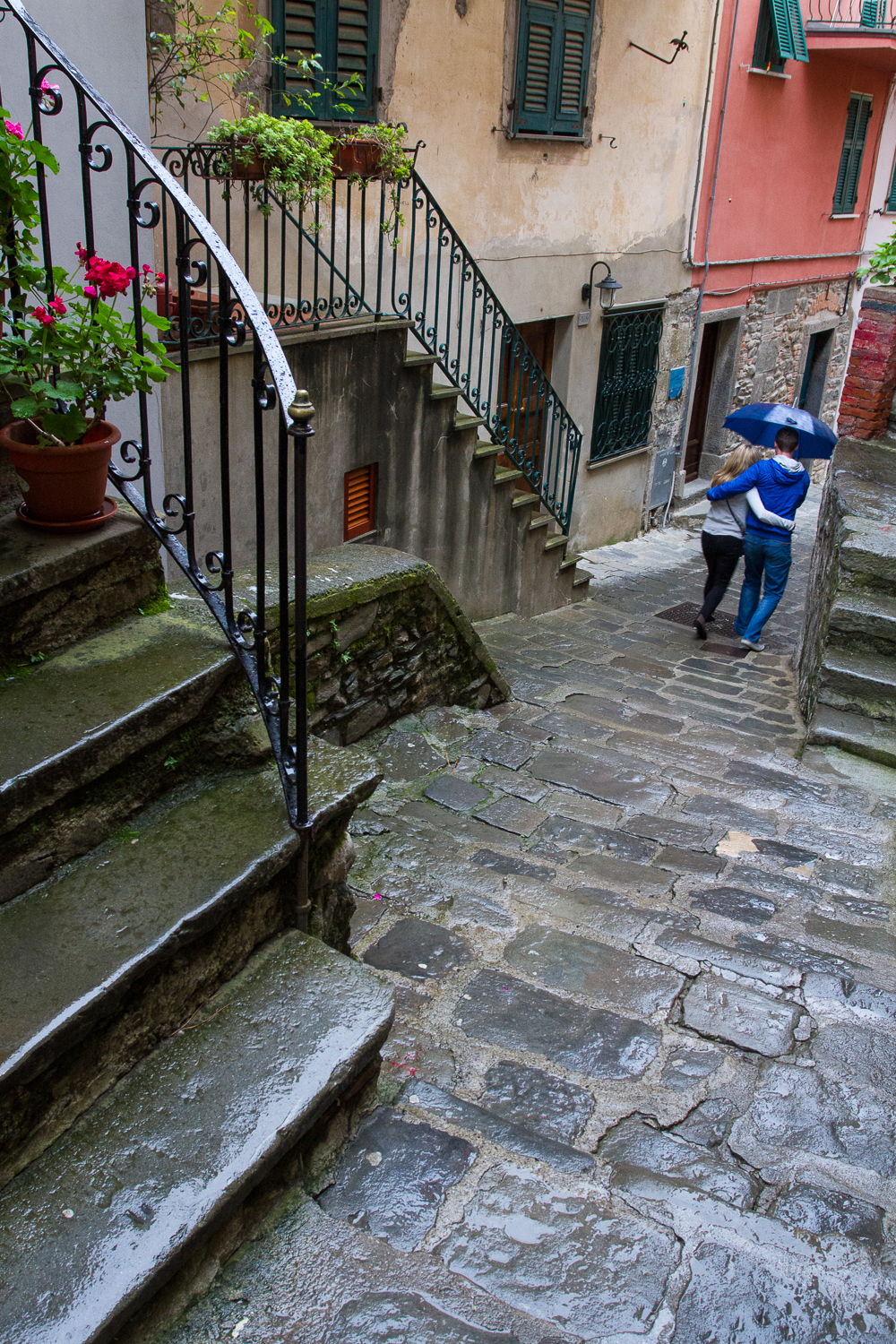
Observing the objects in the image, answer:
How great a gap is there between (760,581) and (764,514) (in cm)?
64

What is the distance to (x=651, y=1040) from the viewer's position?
2879mm

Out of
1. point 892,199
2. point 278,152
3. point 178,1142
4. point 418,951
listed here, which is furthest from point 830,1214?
point 892,199

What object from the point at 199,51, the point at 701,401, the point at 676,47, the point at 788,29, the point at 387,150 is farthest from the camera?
the point at 701,401

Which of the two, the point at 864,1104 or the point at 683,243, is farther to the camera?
the point at 683,243

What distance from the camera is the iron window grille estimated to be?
35.1 feet

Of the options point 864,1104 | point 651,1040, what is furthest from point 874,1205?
point 651,1040

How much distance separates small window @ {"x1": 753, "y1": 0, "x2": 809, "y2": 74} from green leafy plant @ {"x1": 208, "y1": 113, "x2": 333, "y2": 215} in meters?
8.61

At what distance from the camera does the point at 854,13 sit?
13328 millimetres

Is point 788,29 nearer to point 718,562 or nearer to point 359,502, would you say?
point 718,562

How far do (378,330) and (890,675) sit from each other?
3.51m

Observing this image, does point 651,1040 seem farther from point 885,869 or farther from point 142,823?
point 885,869

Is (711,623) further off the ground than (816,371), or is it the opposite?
(816,371)

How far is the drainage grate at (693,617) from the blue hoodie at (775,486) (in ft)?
3.24

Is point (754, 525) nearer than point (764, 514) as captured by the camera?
No
